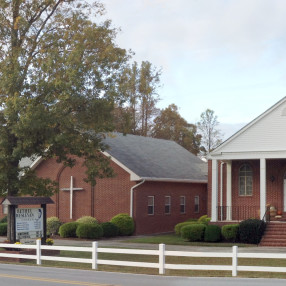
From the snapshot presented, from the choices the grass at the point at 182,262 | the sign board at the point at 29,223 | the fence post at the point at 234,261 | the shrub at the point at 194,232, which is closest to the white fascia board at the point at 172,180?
the shrub at the point at 194,232

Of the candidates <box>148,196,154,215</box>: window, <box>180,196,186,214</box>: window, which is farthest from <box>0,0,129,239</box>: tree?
<box>180,196,186,214</box>: window

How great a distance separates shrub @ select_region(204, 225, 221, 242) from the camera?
29891 mm

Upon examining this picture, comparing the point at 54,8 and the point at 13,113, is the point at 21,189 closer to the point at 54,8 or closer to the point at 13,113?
the point at 13,113

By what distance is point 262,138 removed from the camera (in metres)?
31.1

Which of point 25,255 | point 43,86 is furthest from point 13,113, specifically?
point 25,255

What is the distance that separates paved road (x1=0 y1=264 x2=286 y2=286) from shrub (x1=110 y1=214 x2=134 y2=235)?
16.2 meters

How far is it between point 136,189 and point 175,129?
33.7 m

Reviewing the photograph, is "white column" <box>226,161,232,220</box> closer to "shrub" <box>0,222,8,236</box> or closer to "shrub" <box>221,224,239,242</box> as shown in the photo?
"shrub" <box>221,224,239,242</box>

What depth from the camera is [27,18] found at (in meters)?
26.1

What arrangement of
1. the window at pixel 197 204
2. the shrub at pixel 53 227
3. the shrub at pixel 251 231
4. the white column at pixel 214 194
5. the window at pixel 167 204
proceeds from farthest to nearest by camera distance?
the window at pixel 197 204 < the window at pixel 167 204 < the shrub at pixel 53 227 < the white column at pixel 214 194 < the shrub at pixel 251 231

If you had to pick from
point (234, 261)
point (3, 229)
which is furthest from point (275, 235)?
point (3, 229)

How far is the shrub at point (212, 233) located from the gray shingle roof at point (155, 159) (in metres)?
6.90

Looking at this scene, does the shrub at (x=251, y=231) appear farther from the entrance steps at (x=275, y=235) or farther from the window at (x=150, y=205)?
the window at (x=150, y=205)

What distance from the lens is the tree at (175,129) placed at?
6744 centimetres
